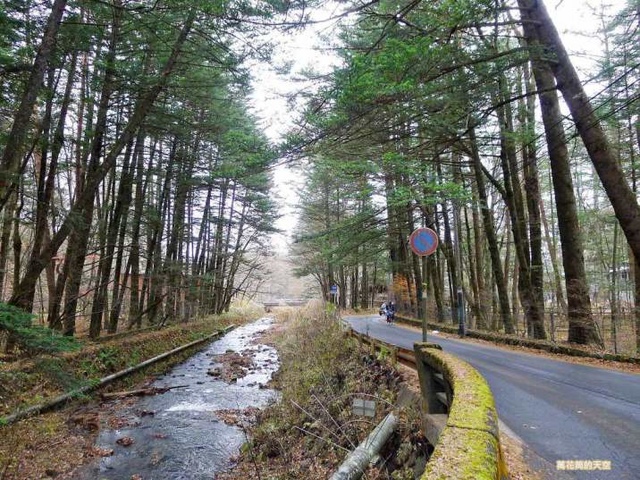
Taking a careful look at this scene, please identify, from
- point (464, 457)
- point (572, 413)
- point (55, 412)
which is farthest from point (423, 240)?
point (55, 412)

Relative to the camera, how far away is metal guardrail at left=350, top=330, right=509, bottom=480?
71.8 inches

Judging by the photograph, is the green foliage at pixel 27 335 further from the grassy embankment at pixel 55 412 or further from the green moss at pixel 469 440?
the green moss at pixel 469 440

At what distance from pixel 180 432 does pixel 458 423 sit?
7.44m

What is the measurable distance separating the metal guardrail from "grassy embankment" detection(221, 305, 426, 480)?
0.49 metres

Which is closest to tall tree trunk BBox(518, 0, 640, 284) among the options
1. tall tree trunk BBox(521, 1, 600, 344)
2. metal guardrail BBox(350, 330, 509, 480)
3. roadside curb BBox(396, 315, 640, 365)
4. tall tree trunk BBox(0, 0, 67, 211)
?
tall tree trunk BBox(521, 1, 600, 344)

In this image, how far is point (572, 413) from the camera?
495cm

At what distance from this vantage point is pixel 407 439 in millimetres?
4434

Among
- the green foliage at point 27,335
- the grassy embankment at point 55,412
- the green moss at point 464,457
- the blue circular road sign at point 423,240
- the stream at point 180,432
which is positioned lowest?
the stream at point 180,432

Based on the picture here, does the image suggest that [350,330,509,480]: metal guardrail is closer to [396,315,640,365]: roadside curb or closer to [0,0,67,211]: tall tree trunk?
[0,0,67,211]: tall tree trunk

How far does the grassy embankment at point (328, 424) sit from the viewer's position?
4574mm

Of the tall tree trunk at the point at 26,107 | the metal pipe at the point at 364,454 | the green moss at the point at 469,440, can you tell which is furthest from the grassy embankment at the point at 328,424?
the tall tree trunk at the point at 26,107

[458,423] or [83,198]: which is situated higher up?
[83,198]

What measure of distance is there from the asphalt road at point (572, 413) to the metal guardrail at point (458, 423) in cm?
101

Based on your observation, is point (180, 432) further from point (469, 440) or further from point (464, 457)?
point (464, 457)
